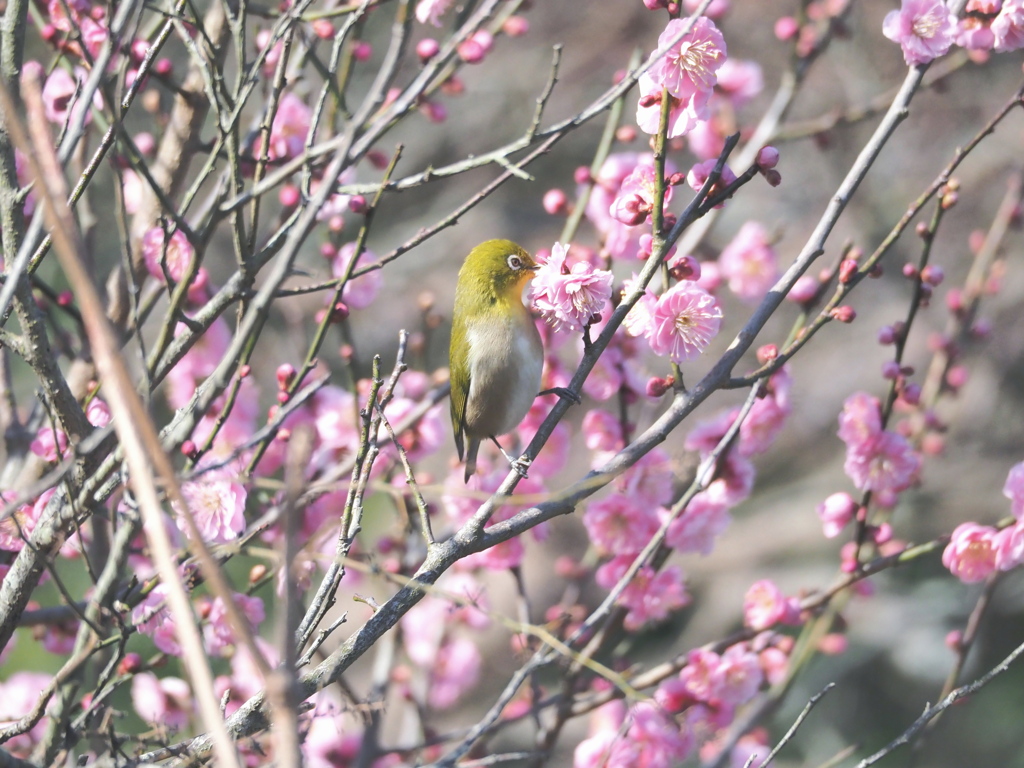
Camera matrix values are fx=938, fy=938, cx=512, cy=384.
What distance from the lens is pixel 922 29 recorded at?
2.12 metres

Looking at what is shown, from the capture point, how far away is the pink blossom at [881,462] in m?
2.60

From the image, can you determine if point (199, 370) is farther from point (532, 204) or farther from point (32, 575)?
point (532, 204)

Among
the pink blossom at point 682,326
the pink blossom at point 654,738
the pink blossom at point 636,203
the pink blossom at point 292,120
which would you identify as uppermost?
the pink blossom at point 292,120

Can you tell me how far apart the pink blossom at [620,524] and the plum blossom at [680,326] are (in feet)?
2.55

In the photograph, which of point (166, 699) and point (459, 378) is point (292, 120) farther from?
point (166, 699)

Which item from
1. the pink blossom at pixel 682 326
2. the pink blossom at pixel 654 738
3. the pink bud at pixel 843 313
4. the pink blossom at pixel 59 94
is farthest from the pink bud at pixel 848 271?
the pink blossom at pixel 59 94

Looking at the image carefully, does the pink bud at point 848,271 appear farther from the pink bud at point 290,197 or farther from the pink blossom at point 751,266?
the pink bud at point 290,197

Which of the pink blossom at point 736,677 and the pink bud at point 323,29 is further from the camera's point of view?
the pink blossom at point 736,677

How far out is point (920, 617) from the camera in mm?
5891

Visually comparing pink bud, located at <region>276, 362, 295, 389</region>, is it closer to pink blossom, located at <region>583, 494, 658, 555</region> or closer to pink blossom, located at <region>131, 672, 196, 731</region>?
pink blossom, located at <region>583, 494, 658, 555</region>

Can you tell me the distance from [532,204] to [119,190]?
6559mm

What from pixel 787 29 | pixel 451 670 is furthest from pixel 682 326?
pixel 451 670

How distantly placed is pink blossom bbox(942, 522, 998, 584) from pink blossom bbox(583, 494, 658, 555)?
79cm

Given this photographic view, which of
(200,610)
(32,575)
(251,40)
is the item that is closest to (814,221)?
(251,40)
